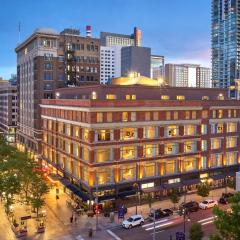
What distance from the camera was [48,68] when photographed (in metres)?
101

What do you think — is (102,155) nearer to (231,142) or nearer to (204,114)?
(204,114)

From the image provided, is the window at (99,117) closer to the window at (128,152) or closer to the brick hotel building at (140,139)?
the brick hotel building at (140,139)

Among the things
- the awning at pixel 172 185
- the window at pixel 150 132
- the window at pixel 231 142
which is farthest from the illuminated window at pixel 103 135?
the window at pixel 231 142

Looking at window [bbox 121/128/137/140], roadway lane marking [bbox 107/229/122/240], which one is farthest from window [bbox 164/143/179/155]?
roadway lane marking [bbox 107/229/122/240]

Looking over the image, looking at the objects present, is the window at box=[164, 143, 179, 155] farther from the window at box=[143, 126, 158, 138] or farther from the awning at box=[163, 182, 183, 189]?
the awning at box=[163, 182, 183, 189]

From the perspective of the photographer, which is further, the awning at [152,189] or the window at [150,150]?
the window at [150,150]

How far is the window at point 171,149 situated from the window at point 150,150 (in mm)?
2520

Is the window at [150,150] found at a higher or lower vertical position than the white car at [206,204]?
higher

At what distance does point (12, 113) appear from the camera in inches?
5768

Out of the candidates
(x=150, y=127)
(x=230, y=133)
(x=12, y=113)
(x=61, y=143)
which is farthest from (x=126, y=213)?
(x=12, y=113)

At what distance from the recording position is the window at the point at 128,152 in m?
63.6

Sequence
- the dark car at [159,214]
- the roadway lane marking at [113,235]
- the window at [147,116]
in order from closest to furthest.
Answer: the roadway lane marking at [113,235] < the dark car at [159,214] < the window at [147,116]

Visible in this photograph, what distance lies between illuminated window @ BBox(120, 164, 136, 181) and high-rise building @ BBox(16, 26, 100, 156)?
136ft

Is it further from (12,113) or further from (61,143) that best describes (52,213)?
(12,113)
